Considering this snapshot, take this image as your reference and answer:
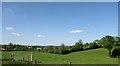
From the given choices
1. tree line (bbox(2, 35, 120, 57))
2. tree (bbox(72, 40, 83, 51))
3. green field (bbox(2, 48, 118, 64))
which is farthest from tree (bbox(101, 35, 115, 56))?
tree (bbox(72, 40, 83, 51))

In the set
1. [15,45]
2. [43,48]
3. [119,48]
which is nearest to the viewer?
[15,45]

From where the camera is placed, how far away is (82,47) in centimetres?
1759

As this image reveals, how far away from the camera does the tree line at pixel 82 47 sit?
46.1ft

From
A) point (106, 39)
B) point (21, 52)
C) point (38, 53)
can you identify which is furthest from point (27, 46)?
point (106, 39)

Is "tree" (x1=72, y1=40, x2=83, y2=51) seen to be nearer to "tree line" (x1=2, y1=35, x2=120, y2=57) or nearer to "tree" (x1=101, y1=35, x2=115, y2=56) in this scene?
"tree line" (x1=2, y1=35, x2=120, y2=57)

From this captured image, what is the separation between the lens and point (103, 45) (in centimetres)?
1664

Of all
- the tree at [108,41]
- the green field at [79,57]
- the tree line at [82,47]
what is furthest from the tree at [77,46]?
the tree at [108,41]

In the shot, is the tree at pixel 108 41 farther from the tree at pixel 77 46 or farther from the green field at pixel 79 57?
the tree at pixel 77 46

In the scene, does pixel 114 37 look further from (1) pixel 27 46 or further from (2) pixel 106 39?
(1) pixel 27 46

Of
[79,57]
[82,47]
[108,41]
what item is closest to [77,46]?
[82,47]

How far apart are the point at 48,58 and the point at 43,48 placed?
0.75 m

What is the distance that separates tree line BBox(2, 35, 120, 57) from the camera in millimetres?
14055

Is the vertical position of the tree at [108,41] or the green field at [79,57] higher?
the tree at [108,41]

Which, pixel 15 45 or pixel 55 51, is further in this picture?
pixel 55 51
